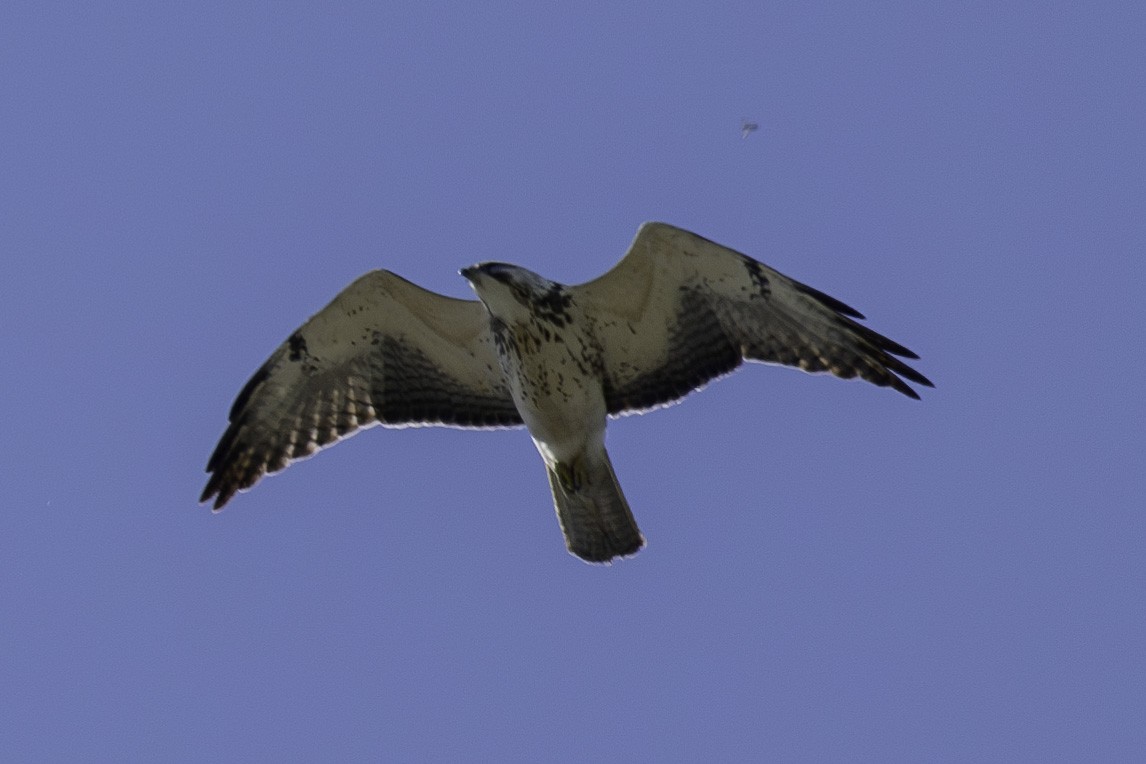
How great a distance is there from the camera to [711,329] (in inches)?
411

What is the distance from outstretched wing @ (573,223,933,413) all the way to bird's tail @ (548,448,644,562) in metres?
0.54

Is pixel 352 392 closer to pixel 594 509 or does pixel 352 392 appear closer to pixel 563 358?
pixel 563 358

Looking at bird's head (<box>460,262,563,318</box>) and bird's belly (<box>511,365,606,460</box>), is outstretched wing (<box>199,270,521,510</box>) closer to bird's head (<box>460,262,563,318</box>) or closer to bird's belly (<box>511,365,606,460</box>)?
bird's belly (<box>511,365,606,460</box>)

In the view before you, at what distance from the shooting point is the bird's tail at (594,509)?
10.3 meters

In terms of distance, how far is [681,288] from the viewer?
1029cm

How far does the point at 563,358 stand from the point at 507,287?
0.68m

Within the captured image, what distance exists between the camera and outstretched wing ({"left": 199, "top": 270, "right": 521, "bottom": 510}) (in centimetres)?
1052

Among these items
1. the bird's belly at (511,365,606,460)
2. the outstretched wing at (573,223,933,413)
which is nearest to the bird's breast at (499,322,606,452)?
the bird's belly at (511,365,606,460)

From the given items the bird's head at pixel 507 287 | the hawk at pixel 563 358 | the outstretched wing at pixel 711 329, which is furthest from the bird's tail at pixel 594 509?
the bird's head at pixel 507 287

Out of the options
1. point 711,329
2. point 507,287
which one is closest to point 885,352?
point 711,329

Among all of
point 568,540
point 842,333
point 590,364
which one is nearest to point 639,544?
point 568,540

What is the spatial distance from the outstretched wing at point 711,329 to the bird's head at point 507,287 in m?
0.36

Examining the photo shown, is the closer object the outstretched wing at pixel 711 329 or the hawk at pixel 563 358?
the hawk at pixel 563 358

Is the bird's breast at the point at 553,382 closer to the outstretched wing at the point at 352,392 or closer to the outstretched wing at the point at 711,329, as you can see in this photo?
the outstretched wing at the point at 711,329
